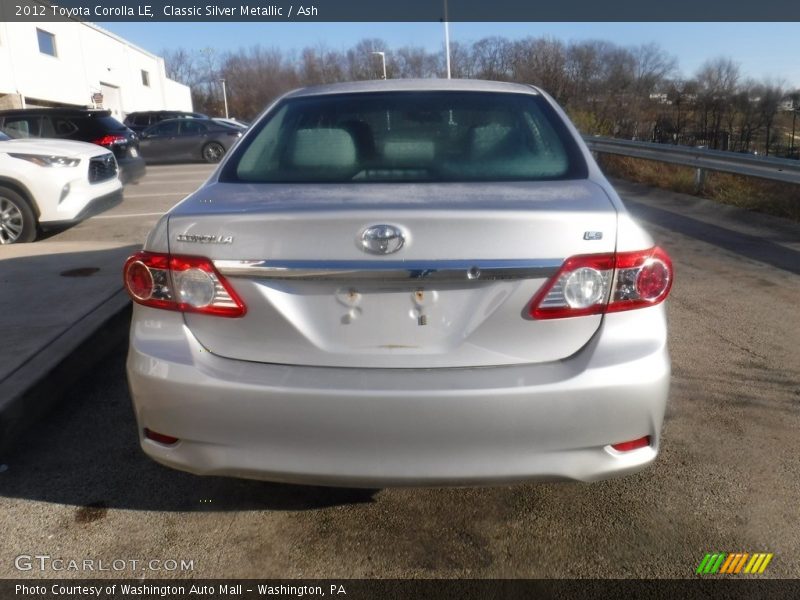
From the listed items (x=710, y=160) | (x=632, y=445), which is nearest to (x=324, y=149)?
(x=632, y=445)

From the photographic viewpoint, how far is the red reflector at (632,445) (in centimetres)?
230

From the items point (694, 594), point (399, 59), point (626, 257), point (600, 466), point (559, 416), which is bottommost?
point (694, 594)

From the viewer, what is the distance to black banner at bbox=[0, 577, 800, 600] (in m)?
2.36

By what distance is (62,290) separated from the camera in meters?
5.61

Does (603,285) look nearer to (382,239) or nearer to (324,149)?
(382,239)

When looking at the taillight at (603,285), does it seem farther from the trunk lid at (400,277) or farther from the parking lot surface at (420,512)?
the parking lot surface at (420,512)

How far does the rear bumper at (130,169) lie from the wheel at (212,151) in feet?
31.2

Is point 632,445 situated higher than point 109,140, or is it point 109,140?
point 109,140

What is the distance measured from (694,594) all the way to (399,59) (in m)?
44.2

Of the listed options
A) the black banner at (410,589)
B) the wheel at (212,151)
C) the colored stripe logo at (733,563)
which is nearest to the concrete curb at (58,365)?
the black banner at (410,589)

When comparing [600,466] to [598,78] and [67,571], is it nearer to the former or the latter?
[67,571]

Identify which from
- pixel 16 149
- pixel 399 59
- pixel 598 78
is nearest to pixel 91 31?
pixel 399 59

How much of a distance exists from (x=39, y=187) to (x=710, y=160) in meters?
8.98
